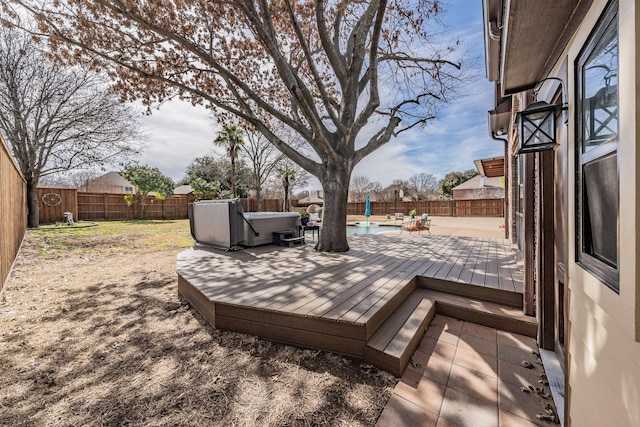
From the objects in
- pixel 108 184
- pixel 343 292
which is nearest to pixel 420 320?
pixel 343 292

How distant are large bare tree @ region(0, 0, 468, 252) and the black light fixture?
10.7 ft

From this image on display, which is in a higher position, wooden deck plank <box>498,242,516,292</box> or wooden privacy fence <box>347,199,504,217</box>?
wooden privacy fence <box>347,199,504,217</box>

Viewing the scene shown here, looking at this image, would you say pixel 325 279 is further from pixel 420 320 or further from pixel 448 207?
pixel 448 207

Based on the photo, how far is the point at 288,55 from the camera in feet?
24.7

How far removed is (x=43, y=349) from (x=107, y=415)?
5.03 ft

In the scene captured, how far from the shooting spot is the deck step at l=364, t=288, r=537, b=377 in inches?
85.6

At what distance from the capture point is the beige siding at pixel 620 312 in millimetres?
871

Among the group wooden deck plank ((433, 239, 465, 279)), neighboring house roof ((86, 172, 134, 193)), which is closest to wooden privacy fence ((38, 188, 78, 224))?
wooden deck plank ((433, 239, 465, 279))

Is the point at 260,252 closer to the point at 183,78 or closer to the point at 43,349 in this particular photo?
the point at 43,349

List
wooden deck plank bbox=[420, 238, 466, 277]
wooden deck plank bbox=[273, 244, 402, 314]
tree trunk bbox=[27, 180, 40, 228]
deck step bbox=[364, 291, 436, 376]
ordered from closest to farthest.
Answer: deck step bbox=[364, 291, 436, 376]
wooden deck plank bbox=[273, 244, 402, 314]
wooden deck plank bbox=[420, 238, 466, 277]
tree trunk bbox=[27, 180, 40, 228]

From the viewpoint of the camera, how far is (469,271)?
395cm

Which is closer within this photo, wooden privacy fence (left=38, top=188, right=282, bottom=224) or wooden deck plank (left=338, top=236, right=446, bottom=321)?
wooden deck plank (left=338, top=236, right=446, bottom=321)

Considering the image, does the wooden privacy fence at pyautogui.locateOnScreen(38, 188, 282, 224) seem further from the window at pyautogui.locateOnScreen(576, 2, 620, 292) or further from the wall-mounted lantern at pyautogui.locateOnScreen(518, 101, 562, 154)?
the window at pyautogui.locateOnScreen(576, 2, 620, 292)

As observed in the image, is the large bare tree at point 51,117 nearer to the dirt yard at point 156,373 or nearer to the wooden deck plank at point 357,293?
the dirt yard at point 156,373
